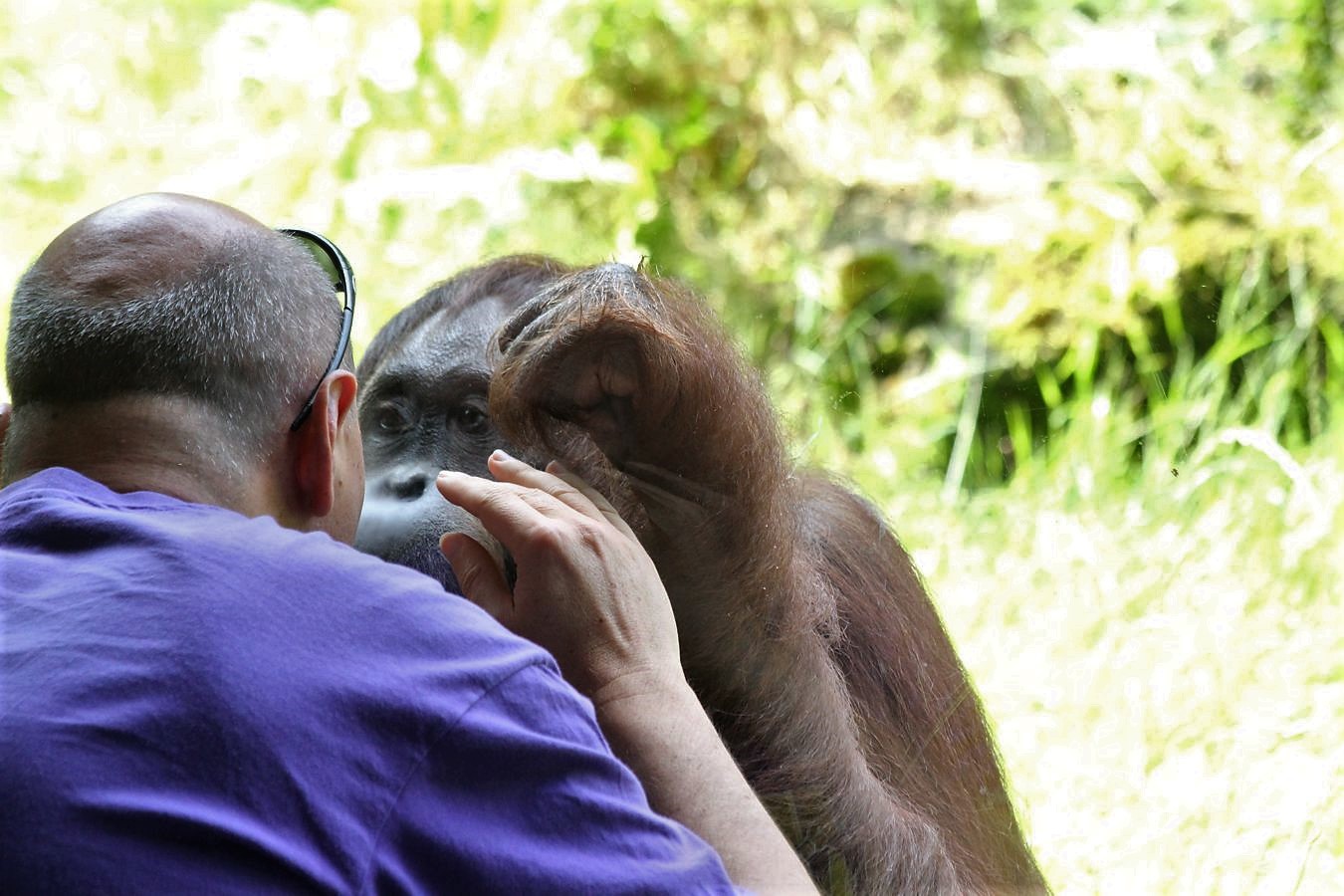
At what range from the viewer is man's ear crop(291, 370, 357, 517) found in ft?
3.70

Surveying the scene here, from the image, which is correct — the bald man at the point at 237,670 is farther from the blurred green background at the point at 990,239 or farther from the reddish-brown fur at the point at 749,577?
the blurred green background at the point at 990,239

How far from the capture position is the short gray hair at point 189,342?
104cm

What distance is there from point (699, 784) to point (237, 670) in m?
0.38

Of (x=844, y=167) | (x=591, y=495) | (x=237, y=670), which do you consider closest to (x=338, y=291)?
(x=591, y=495)

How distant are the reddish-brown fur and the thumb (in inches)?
5.4

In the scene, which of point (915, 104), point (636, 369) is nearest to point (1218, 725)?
point (636, 369)

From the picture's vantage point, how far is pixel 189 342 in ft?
3.43

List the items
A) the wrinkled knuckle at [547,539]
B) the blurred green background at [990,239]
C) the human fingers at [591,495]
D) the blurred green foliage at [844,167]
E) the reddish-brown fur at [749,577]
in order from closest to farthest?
the wrinkled knuckle at [547,539] → the human fingers at [591,495] → the reddish-brown fur at [749,577] → the blurred green background at [990,239] → the blurred green foliage at [844,167]

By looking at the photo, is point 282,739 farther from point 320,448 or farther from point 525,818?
point 320,448

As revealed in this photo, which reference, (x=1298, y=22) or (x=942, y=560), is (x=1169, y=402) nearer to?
(x=942, y=560)

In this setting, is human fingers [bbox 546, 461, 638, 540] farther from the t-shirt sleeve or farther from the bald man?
the t-shirt sleeve

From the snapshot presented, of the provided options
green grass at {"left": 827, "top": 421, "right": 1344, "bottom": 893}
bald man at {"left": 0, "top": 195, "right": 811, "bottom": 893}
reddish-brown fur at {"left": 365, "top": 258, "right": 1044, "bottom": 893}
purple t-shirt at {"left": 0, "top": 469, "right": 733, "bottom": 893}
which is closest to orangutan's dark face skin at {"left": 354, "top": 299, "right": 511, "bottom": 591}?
reddish-brown fur at {"left": 365, "top": 258, "right": 1044, "bottom": 893}

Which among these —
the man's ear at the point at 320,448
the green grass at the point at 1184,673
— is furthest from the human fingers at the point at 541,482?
the green grass at the point at 1184,673

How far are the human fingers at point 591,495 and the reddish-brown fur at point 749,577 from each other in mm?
40
